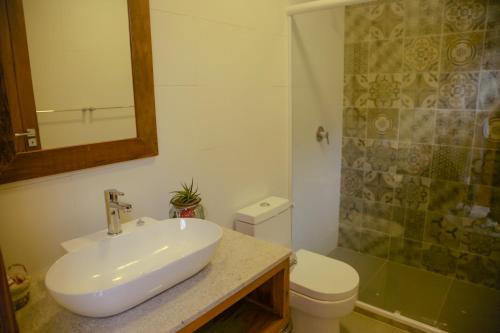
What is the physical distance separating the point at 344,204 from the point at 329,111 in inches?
32.5

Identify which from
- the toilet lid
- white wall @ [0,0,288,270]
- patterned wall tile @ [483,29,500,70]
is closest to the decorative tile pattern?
patterned wall tile @ [483,29,500,70]

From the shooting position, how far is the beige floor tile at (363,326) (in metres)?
2.19

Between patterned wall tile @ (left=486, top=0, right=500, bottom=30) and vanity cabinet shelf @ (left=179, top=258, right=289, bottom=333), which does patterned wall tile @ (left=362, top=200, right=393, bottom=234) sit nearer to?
patterned wall tile @ (left=486, top=0, right=500, bottom=30)

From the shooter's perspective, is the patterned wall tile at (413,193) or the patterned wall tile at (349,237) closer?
the patterned wall tile at (413,193)

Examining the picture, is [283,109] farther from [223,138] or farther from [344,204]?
[344,204]

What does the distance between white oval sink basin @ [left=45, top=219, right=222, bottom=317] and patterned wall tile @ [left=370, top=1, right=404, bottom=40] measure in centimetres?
214

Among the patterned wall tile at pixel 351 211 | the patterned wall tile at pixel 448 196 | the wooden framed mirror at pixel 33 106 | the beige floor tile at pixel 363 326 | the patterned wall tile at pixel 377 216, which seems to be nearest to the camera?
the wooden framed mirror at pixel 33 106

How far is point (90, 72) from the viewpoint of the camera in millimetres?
1257

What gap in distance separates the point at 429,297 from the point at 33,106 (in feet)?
8.47

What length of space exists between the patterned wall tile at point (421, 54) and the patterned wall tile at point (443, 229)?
107cm

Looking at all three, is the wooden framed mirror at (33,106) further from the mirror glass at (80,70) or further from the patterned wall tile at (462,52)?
the patterned wall tile at (462,52)

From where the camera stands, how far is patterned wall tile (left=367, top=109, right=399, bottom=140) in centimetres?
272

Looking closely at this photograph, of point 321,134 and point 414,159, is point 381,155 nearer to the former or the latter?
point 414,159

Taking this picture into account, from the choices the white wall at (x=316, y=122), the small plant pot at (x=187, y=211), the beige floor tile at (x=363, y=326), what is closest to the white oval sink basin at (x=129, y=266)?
the small plant pot at (x=187, y=211)
